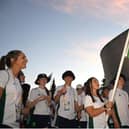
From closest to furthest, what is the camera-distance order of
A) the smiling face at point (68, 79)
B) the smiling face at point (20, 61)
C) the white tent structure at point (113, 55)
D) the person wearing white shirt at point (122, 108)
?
the smiling face at point (20, 61)
the person wearing white shirt at point (122, 108)
the smiling face at point (68, 79)
the white tent structure at point (113, 55)

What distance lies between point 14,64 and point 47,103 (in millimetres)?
3639

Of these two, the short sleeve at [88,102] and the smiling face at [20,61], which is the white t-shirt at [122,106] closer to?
the short sleeve at [88,102]

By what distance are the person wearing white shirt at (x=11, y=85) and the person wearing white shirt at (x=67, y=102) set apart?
10.2 ft

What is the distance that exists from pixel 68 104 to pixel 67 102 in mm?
48

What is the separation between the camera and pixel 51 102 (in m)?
7.53

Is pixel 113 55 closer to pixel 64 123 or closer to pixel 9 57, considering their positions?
pixel 64 123

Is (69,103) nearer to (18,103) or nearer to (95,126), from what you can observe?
(95,126)

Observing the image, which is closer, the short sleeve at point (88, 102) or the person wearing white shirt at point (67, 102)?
the short sleeve at point (88, 102)

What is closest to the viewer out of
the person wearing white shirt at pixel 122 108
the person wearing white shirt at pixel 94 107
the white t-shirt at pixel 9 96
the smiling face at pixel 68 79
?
the white t-shirt at pixel 9 96

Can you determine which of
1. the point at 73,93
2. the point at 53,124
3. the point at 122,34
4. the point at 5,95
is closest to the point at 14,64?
the point at 5,95

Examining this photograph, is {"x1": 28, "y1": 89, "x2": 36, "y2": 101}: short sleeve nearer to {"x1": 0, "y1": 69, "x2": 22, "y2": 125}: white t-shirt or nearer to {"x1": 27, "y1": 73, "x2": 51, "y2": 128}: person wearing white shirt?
{"x1": 27, "y1": 73, "x2": 51, "y2": 128}: person wearing white shirt

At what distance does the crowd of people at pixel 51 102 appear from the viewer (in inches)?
147

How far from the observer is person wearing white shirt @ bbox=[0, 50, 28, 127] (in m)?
3.67

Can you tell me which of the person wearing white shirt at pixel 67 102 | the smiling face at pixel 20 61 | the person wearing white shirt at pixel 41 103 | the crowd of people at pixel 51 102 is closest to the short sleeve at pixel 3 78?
the crowd of people at pixel 51 102
